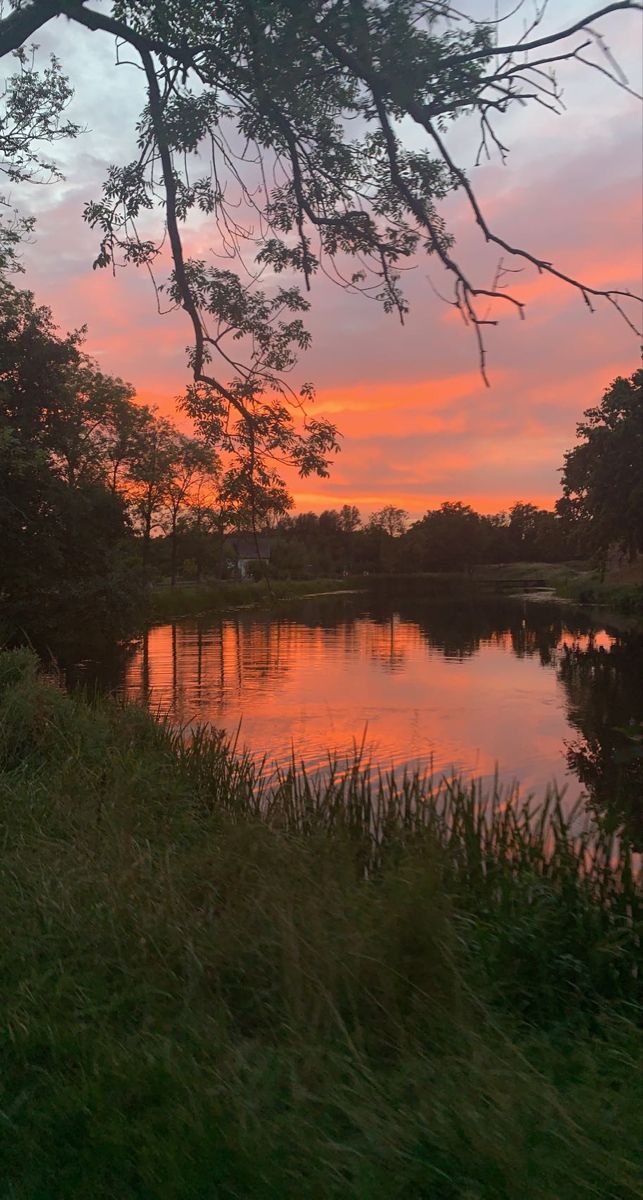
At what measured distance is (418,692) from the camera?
27.8 m

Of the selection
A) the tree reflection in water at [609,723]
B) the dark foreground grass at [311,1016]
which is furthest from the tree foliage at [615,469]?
the dark foreground grass at [311,1016]

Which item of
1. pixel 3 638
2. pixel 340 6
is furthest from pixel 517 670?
pixel 340 6

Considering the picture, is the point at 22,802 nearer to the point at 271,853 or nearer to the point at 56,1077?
the point at 271,853

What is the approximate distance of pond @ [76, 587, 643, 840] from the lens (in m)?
18.3

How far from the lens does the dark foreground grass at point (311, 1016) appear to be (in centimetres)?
325

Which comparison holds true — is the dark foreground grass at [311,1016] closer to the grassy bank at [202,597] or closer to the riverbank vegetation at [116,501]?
the riverbank vegetation at [116,501]

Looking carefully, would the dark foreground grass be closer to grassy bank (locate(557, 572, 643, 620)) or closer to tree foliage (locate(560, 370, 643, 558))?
tree foliage (locate(560, 370, 643, 558))

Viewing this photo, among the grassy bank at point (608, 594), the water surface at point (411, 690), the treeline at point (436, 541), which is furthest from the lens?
the treeline at point (436, 541)

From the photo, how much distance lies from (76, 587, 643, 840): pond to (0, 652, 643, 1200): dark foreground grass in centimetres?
220

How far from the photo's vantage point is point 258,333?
761 cm

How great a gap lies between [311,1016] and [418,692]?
23471 mm

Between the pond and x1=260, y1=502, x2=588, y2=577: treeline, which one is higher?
x1=260, y1=502, x2=588, y2=577: treeline

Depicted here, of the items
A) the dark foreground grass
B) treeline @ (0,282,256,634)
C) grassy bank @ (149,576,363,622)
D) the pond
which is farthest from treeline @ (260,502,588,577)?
the dark foreground grass

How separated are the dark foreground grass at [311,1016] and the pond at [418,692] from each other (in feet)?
7.23
